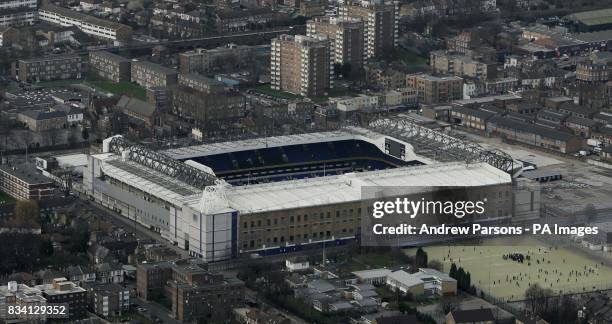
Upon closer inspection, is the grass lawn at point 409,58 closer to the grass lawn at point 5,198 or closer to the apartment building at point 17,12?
the apartment building at point 17,12

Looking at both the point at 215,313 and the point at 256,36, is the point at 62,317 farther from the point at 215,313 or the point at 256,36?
the point at 256,36

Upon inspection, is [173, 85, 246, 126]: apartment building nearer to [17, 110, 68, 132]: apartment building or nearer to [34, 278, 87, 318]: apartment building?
[17, 110, 68, 132]: apartment building

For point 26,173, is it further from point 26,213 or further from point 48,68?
point 48,68

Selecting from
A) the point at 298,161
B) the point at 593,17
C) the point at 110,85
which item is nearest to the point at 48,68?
the point at 110,85

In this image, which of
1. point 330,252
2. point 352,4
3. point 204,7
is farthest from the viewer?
point 204,7

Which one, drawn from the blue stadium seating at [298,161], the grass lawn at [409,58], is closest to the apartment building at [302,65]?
the grass lawn at [409,58]

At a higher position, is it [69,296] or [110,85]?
[69,296]

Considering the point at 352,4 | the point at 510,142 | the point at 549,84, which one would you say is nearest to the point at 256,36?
the point at 352,4

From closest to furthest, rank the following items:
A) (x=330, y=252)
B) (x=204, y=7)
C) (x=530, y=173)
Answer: (x=330, y=252), (x=530, y=173), (x=204, y=7)
